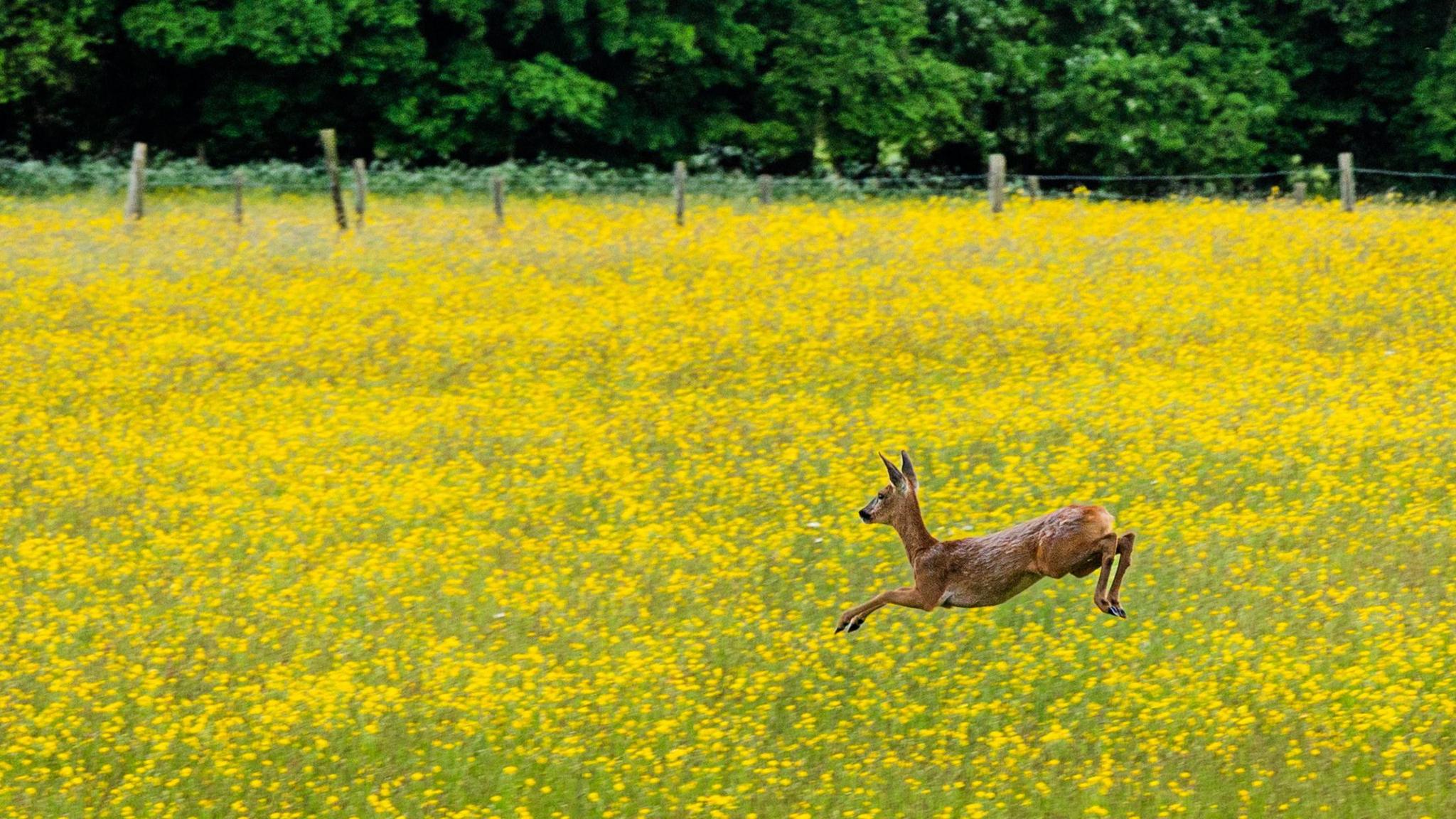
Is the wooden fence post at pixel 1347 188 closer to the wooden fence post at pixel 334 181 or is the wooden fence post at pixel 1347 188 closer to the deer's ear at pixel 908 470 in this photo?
the wooden fence post at pixel 334 181

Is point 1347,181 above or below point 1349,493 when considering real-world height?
above

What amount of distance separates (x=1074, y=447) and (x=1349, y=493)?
8.09 ft

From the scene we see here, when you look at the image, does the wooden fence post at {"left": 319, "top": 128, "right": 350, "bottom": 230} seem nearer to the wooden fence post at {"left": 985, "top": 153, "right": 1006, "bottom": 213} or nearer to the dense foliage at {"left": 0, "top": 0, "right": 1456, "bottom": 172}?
the dense foliage at {"left": 0, "top": 0, "right": 1456, "bottom": 172}

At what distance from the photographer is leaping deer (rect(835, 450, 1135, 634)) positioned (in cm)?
728

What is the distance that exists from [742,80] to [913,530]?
1332 inches

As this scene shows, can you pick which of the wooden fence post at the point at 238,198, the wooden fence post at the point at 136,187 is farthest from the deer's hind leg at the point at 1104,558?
the wooden fence post at the point at 136,187

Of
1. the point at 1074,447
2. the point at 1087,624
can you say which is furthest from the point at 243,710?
the point at 1074,447

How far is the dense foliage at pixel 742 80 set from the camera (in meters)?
37.1

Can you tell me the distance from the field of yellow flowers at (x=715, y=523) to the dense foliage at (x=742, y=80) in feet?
38.4

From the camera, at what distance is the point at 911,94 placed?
39.2 metres

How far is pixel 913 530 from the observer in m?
7.77

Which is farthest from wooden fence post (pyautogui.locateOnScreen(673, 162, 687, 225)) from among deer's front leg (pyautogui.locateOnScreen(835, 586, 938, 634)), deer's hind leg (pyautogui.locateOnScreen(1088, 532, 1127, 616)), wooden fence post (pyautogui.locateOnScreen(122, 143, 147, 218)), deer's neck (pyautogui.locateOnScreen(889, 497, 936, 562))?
deer's hind leg (pyautogui.locateOnScreen(1088, 532, 1127, 616))

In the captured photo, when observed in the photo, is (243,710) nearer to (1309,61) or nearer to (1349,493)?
(1349,493)

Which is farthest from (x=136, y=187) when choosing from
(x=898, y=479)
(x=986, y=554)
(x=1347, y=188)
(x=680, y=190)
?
(x=898, y=479)
